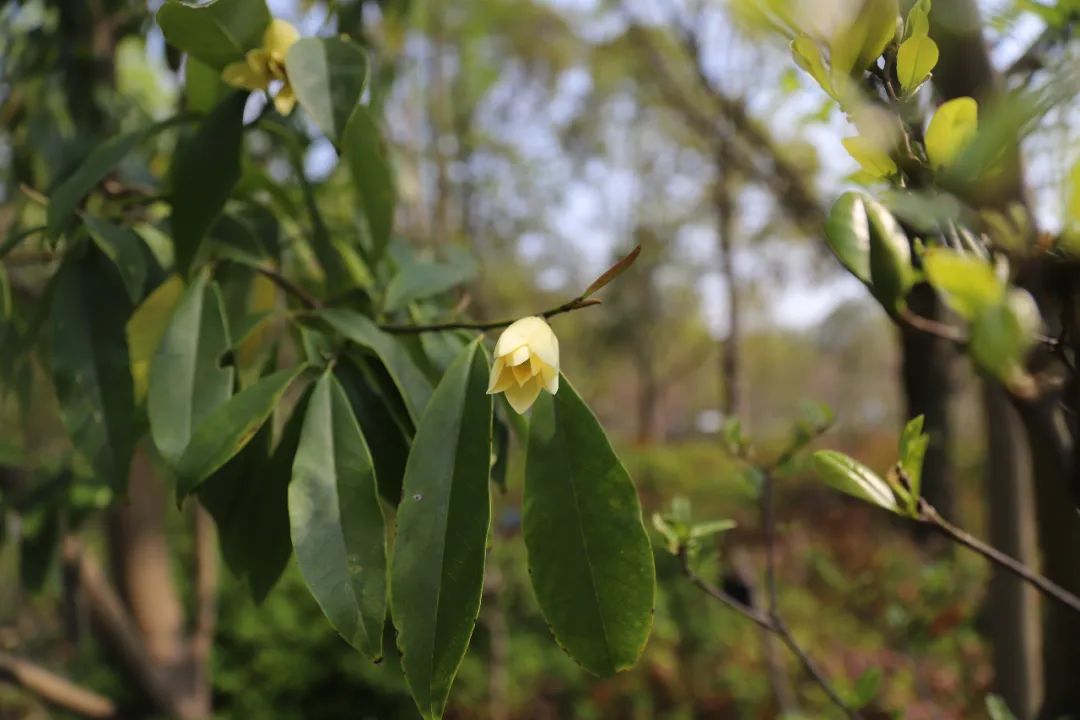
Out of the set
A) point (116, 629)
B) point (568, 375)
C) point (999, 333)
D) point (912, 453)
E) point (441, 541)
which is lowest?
point (568, 375)

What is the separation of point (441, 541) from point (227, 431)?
153 millimetres

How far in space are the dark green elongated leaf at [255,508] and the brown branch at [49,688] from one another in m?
0.95

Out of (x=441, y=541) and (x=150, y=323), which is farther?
(x=150, y=323)

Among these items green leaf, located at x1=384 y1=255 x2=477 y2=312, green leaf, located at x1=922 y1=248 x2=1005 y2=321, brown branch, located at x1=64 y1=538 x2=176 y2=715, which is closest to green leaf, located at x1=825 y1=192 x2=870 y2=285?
green leaf, located at x1=922 y1=248 x2=1005 y2=321

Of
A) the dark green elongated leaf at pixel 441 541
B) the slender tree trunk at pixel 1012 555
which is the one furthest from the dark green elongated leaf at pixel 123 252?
the slender tree trunk at pixel 1012 555

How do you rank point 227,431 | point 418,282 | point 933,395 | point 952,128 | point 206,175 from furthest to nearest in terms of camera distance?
point 933,395 → point 418,282 → point 206,175 → point 227,431 → point 952,128

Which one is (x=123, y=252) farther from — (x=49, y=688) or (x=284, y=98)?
(x=49, y=688)

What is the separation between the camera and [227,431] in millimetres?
442

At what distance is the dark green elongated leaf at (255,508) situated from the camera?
0.52 metres

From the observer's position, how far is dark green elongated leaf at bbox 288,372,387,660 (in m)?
0.39

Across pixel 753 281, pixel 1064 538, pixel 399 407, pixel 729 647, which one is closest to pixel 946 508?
pixel 729 647

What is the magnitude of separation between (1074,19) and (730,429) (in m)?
0.40

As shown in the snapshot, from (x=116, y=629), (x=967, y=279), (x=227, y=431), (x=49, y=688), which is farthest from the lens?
(x=116, y=629)

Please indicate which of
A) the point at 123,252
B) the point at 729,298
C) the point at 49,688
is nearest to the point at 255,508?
the point at 123,252
